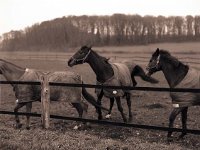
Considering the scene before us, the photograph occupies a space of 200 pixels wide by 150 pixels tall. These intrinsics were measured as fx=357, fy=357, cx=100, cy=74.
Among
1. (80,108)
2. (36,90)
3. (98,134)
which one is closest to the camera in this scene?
(98,134)

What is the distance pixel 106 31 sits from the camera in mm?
95188

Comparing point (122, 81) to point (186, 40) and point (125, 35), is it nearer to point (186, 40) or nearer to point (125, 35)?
point (186, 40)

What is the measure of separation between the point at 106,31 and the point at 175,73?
3449 inches

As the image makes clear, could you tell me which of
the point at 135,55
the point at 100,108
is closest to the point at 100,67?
the point at 100,108

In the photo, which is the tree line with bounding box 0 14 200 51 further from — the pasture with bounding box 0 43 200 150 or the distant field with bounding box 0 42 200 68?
the pasture with bounding box 0 43 200 150

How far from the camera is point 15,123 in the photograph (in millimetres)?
9969

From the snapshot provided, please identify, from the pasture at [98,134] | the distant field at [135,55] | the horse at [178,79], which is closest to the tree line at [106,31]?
the distant field at [135,55]

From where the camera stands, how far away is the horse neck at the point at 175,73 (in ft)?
27.1

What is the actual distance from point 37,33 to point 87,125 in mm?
93841

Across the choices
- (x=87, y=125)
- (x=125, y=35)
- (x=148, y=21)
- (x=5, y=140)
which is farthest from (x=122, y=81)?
(x=148, y=21)

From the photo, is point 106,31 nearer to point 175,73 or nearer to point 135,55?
point 135,55

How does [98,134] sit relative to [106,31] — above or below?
below

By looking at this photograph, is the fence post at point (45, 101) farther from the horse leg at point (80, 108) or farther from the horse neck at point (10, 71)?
the horse neck at point (10, 71)

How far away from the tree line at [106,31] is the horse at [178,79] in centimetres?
7334
